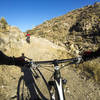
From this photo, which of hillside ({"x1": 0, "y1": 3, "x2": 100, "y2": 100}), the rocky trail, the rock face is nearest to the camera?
the rocky trail

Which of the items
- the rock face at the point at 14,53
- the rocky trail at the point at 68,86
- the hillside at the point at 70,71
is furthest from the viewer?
the rock face at the point at 14,53

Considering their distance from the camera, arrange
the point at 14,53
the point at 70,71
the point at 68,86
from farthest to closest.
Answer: the point at 14,53 < the point at 70,71 < the point at 68,86

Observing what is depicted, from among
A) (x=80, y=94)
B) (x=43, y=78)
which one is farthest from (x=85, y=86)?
(x=43, y=78)

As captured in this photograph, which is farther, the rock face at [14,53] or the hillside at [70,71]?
the rock face at [14,53]

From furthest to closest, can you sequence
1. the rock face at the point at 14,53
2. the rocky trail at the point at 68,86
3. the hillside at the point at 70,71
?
the rock face at the point at 14,53 < the hillside at the point at 70,71 < the rocky trail at the point at 68,86

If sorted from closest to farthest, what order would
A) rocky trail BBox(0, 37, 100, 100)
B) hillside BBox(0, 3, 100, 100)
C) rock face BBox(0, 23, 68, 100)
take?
rocky trail BBox(0, 37, 100, 100) < hillside BBox(0, 3, 100, 100) < rock face BBox(0, 23, 68, 100)

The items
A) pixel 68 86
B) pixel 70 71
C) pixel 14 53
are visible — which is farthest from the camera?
pixel 14 53

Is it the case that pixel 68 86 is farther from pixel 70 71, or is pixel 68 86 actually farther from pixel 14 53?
pixel 14 53

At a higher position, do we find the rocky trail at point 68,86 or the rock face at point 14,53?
the rock face at point 14,53

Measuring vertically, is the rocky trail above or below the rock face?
below

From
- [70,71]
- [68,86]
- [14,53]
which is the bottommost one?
[68,86]

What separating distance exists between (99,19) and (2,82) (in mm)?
23667

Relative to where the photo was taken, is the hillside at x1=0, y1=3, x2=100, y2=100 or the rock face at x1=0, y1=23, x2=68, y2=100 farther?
the rock face at x1=0, y1=23, x2=68, y2=100

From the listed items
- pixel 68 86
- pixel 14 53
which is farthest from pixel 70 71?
pixel 14 53
